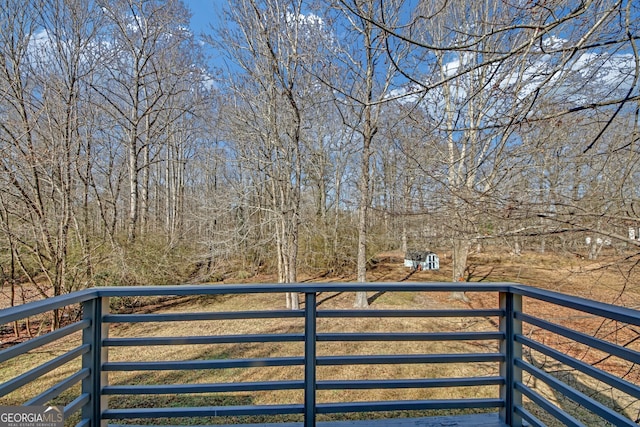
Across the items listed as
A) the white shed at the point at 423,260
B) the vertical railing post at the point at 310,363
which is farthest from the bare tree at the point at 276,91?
the white shed at the point at 423,260

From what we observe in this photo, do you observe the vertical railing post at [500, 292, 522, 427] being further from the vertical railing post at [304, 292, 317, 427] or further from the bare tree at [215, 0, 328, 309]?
the bare tree at [215, 0, 328, 309]

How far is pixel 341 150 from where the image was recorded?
1116cm

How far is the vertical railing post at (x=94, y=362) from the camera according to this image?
1534 millimetres

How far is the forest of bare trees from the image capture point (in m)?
2.74

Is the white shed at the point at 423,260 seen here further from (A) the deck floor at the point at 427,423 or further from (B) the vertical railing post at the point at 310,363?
(B) the vertical railing post at the point at 310,363

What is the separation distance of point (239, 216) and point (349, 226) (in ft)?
13.3

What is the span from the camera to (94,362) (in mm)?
1554

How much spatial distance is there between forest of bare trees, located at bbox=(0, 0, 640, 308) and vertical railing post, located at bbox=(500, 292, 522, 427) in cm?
139

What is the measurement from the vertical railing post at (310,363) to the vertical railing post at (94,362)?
105cm

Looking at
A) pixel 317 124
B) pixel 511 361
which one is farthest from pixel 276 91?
pixel 511 361

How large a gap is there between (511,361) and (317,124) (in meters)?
9.25

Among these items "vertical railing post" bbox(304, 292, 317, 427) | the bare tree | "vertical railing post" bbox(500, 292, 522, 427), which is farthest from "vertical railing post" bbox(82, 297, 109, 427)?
the bare tree

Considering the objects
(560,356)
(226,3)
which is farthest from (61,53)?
(560,356)

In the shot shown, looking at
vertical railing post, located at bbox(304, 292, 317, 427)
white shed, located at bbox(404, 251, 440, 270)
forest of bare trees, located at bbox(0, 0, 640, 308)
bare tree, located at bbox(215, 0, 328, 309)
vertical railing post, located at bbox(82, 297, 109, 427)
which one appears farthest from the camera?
white shed, located at bbox(404, 251, 440, 270)
